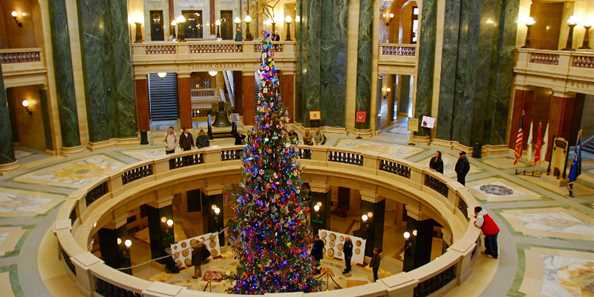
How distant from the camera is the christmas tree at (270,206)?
10539mm

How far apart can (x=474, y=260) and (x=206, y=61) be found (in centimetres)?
1650

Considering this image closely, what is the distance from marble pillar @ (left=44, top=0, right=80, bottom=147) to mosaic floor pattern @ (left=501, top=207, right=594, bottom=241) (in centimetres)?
1542

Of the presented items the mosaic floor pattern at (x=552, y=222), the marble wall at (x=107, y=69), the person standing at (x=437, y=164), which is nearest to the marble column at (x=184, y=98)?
the marble wall at (x=107, y=69)

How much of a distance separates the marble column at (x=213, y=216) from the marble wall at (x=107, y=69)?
567cm

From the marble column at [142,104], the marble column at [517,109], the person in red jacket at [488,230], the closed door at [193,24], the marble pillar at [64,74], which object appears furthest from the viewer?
the closed door at [193,24]

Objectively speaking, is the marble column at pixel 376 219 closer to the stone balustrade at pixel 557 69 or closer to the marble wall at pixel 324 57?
the marble wall at pixel 324 57

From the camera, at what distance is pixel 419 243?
53.1 ft

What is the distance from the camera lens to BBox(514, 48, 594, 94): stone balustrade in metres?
17.2

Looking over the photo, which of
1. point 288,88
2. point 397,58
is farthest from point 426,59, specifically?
point 288,88

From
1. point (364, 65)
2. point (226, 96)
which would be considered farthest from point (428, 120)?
point (226, 96)

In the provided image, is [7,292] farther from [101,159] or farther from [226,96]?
[226,96]

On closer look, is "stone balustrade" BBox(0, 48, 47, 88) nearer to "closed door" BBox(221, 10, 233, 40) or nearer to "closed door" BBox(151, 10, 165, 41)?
"closed door" BBox(151, 10, 165, 41)

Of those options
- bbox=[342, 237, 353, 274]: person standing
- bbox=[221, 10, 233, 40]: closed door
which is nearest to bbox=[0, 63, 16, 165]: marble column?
bbox=[342, 237, 353, 274]: person standing

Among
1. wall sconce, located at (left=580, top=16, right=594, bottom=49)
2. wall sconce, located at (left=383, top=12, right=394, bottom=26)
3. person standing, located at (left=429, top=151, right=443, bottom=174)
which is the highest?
wall sconce, located at (left=383, top=12, right=394, bottom=26)
